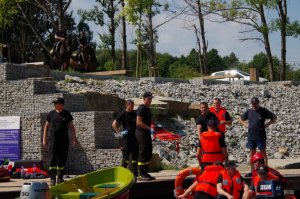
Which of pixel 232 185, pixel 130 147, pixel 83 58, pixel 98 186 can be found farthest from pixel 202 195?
pixel 83 58

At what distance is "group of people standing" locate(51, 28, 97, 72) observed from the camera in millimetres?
28416

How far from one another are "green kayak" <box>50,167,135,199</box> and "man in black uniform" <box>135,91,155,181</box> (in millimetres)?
1208

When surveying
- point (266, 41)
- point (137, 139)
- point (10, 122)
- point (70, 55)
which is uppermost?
point (266, 41)

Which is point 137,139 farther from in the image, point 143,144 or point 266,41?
point 266,41

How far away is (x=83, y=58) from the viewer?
2912cm

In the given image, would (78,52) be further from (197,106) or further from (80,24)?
(80,24)

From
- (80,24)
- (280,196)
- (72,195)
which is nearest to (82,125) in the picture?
(72,195)

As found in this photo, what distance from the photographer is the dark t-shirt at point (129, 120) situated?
50.5 ft

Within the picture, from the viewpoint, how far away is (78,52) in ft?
94.7

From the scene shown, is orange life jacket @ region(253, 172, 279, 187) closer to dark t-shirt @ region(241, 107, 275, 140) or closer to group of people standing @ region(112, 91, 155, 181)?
group of people standing @ region(112, 91, 155, 181)

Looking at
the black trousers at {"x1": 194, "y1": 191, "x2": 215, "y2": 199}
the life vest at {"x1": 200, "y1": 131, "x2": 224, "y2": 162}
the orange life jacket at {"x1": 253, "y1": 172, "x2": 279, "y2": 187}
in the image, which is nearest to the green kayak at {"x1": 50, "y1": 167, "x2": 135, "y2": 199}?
the black trousers at {"x1": 194, "y1": 191, "x2": 215, "y2": 199}

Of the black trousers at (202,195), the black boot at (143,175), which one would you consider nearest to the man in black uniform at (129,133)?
the black boot at (143,175)

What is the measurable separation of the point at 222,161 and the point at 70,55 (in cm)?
1591

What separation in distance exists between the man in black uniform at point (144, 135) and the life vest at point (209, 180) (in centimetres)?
247
